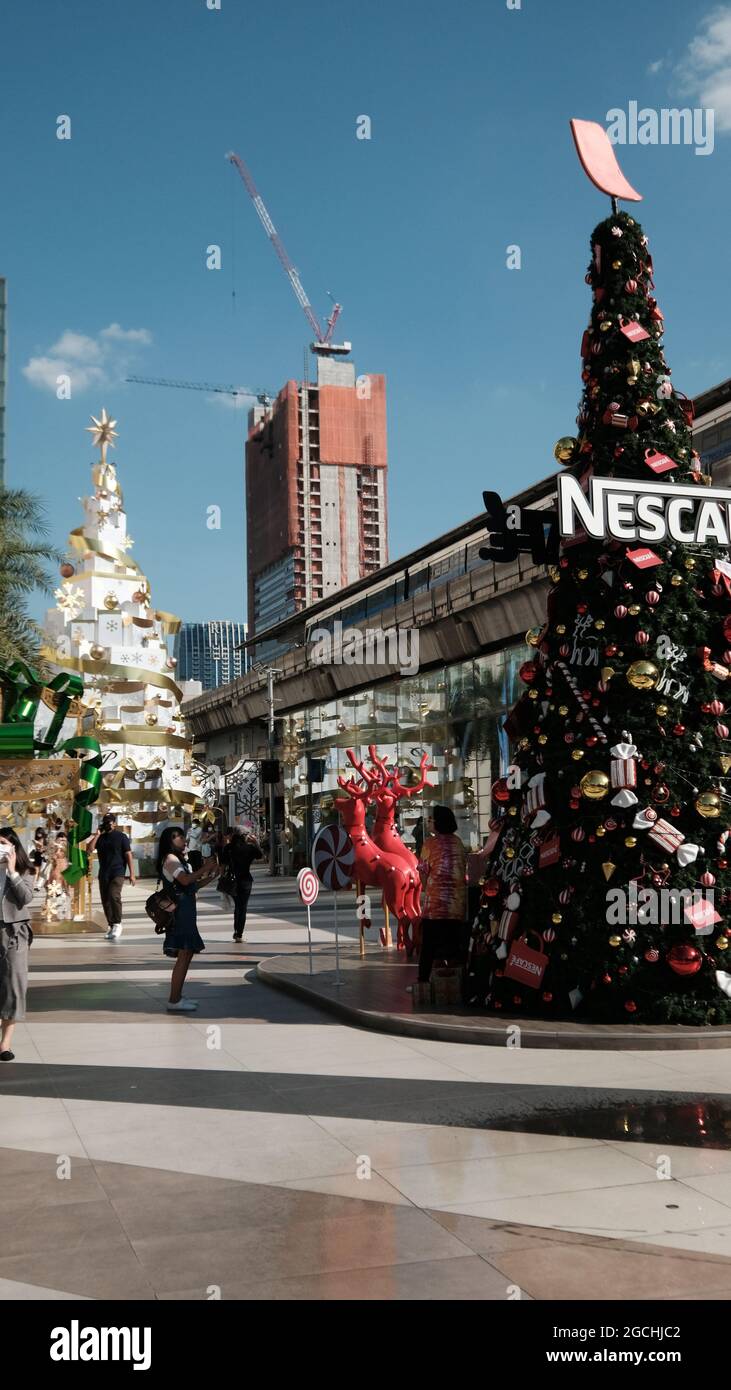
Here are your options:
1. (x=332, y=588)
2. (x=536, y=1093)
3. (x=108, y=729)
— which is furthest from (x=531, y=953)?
(x=332, y=588)

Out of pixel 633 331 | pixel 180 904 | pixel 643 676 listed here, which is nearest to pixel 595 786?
pixel 643 676

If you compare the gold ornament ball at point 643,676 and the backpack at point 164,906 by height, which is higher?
the gold ornament ball at point 643,676

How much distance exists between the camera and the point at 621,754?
33.8 ft

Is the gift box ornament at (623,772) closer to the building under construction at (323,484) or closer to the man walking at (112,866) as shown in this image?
the man walking at (112,866)

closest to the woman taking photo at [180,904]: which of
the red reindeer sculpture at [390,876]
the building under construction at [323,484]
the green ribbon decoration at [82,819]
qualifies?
the red reindeer sculpture at [390,876]

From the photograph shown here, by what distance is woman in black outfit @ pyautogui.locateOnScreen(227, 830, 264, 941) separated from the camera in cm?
1917

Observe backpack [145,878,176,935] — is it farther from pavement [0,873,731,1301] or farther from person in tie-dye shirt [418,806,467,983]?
person in tie-dye shirt [418,806,467,983]

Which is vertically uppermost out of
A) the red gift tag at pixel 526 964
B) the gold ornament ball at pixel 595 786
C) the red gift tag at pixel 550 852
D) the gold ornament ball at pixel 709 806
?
the gold ornament ball at pixel 595 786

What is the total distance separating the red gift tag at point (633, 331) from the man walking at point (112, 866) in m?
12.6

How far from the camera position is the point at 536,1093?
793 cm

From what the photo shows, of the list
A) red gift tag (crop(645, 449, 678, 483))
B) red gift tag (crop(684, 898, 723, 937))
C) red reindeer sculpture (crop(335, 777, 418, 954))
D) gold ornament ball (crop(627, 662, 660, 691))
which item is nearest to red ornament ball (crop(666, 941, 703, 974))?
red gift tag (crop(684, 898, 723, 937))

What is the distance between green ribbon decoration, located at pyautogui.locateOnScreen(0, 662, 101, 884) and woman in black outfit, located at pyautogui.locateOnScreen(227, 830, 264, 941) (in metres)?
3.85

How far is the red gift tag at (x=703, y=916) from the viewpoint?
9805mm
